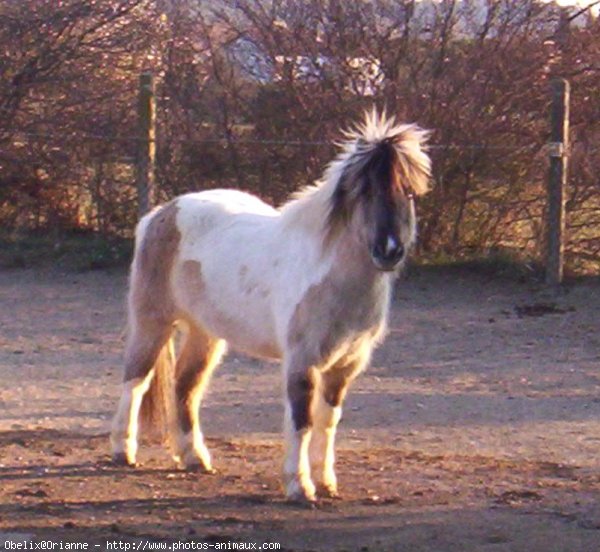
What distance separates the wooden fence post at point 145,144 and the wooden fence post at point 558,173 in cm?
394

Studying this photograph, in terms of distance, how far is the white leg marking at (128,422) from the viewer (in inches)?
284

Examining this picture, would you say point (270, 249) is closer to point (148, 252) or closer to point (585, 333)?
point (148, 252)

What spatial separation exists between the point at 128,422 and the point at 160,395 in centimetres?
30

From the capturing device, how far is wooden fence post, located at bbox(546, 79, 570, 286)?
12.2m

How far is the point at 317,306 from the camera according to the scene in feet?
20.7

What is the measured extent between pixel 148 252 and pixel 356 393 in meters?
2.35

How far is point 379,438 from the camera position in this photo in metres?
7.95

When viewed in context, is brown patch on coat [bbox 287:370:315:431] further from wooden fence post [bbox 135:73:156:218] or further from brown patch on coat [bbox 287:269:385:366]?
wooden fence post [bbox 135:73:156:218]

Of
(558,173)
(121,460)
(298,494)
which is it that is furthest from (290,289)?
(558,173)

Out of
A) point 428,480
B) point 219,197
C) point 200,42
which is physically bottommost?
point 428,480

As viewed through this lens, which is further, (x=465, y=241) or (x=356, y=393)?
(x=465, y=241)

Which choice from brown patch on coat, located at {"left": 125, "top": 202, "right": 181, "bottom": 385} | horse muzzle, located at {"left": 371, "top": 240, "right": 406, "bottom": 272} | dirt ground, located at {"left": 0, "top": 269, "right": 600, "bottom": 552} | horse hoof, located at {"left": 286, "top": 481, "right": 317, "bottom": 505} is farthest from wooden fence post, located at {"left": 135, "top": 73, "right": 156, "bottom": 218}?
horse muzzle, located at {"left": 371, "top": 240, "right": 406, "bottom": 272}

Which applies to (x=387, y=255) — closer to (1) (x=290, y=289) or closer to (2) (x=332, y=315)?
(2) (x=332, y=315)

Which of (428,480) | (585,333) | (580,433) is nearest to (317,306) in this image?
(428,480)
